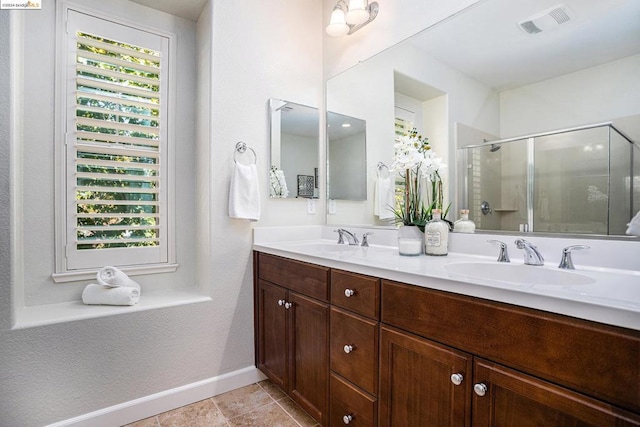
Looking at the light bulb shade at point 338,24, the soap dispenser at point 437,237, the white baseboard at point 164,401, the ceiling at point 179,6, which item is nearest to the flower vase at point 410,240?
the soap dispenser at point 437,237

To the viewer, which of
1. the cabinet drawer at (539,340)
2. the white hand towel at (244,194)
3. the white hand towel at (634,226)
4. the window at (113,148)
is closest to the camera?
the cabinet drawer at (539,340)

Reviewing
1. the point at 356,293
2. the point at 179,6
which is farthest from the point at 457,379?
the point at 179,6

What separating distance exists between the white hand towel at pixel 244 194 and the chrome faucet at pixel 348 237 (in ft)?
1.80

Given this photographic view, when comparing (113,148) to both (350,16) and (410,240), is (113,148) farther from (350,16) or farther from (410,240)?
(410,240)

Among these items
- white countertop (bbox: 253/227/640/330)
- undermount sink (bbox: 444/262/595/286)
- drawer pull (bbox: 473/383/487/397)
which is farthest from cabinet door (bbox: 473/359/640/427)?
undermount sink (bbox: 444/262/595/286)

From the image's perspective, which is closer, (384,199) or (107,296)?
(107,296)

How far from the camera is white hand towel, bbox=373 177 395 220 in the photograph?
6.29 ft

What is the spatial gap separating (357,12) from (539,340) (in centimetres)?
199

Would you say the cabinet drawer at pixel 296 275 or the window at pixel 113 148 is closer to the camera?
the cabinet drawer at pixel 296 275

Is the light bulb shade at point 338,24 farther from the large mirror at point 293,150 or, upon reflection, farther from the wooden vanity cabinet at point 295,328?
the wooden vanity cabinet at point 295,328

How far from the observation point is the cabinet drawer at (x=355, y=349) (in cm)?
117

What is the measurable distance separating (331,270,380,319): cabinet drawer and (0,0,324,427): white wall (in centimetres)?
88

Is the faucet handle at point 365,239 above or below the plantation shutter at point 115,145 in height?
below

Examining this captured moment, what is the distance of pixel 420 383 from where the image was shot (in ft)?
3.28
